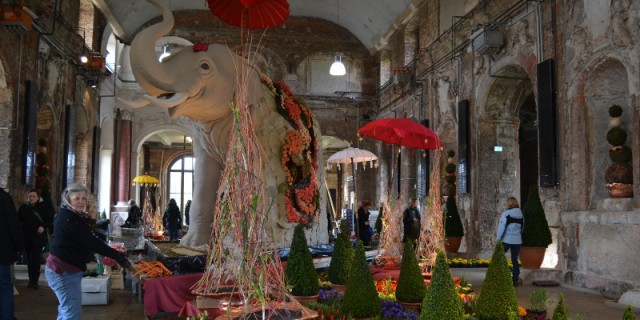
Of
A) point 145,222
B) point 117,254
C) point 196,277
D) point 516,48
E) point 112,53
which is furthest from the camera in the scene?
point 112,53

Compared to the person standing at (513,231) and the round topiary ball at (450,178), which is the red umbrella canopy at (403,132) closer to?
the person standing at (513,231)

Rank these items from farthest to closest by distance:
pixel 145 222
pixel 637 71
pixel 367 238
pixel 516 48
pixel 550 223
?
pixel 145 222, pixel 367 238, pixel 516 48, pixel 550 223, pixel 637 71

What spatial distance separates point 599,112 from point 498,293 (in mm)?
5124

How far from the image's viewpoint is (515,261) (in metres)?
8.30

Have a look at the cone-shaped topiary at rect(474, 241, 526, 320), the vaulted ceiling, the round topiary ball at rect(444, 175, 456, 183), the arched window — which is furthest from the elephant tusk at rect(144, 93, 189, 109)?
the arched window

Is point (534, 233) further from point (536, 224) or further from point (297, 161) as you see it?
point (297, 161)

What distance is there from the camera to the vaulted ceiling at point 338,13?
1648 centimetres

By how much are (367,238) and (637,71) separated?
234 inches

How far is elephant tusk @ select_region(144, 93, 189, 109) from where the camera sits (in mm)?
5133

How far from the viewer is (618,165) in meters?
7.78

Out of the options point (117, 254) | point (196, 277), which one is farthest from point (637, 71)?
point (117, 254)

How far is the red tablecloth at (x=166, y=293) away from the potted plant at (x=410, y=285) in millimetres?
1844

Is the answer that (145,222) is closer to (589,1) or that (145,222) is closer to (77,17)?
(77,17)

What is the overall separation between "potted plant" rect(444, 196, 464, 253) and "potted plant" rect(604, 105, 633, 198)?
4251mm
